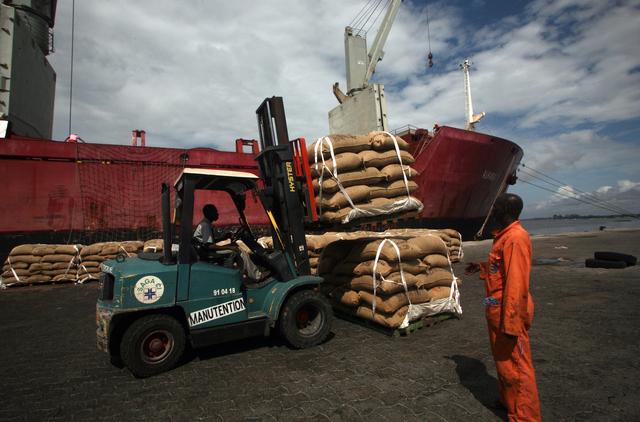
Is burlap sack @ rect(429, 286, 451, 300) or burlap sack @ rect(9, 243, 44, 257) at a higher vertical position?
burlap sack @ rect(9, 243, 44, 257)

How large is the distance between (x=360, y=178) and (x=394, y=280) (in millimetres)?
1571

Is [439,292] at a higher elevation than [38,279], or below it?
below

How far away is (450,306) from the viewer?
17.5 feet

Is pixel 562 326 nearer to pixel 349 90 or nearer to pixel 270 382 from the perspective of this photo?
pixel 270 382

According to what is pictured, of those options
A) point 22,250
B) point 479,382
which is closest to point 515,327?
point 479,382

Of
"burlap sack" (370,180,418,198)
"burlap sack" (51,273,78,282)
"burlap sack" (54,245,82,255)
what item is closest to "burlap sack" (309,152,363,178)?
"burlap sack" (370,180,418,198)

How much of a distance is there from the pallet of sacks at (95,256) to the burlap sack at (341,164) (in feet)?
26.5

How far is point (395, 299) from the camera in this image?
478 cm

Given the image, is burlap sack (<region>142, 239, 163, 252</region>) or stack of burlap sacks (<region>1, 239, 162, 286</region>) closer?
stack of burlap sacks (<region>1, 239, 162, 286</region>)

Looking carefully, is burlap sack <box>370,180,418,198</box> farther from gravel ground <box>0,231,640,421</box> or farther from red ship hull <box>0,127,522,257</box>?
red ship hull <box>0,127,522,257</box>

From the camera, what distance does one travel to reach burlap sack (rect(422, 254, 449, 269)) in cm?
539

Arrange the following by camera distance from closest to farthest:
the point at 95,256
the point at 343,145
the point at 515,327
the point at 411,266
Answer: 1. the point at 515,327
2. the point at 411,266
3. the point at 343,145
4. the point at 95,256

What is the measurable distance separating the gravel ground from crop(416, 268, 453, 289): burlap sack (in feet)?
2.01

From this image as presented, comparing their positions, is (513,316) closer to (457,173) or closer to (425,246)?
(425,246)
